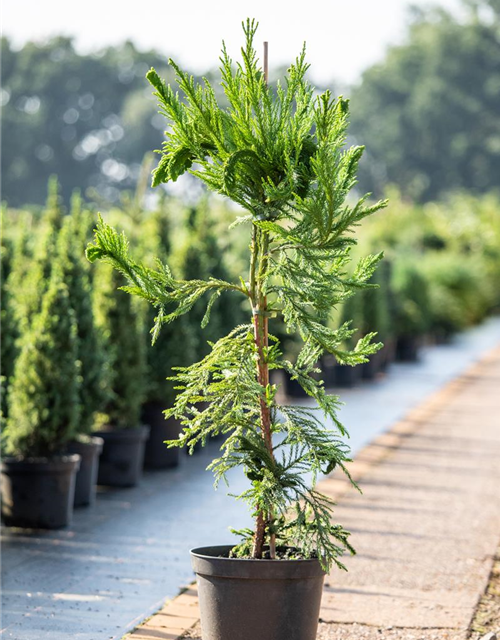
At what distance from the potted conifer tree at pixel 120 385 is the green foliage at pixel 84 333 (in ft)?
0.53

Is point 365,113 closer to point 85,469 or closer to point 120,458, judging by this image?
point 120,458

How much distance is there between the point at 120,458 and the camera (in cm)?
763

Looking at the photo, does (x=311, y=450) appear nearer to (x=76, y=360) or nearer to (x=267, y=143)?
(x=267, y=143)

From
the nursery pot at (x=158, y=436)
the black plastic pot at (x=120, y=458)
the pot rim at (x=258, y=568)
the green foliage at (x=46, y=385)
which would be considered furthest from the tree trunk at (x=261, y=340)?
the nursery pot at (x=158, y=436)

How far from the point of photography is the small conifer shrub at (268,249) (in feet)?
11.4

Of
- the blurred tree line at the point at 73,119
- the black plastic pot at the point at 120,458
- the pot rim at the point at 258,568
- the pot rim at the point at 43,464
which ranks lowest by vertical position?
the black plastic pot at the point at 120,458

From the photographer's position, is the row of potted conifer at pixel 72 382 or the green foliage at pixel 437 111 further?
the green foliage at pixel 437 111

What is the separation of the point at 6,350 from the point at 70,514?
3.73 feet

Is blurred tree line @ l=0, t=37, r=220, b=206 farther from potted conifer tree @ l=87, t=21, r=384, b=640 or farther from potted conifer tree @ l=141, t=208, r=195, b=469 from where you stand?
potted conifer tree @ l=87, t=21, r=384, b=640

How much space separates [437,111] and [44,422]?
55.3 metres

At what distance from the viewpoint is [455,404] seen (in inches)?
528

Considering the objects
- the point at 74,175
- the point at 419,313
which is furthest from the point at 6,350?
the point at 74,175

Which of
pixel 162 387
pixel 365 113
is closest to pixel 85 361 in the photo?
pixel 162 387

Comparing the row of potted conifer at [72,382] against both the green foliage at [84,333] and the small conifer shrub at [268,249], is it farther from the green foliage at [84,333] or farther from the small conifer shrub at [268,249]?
the small conifer shrub at [268,249]
